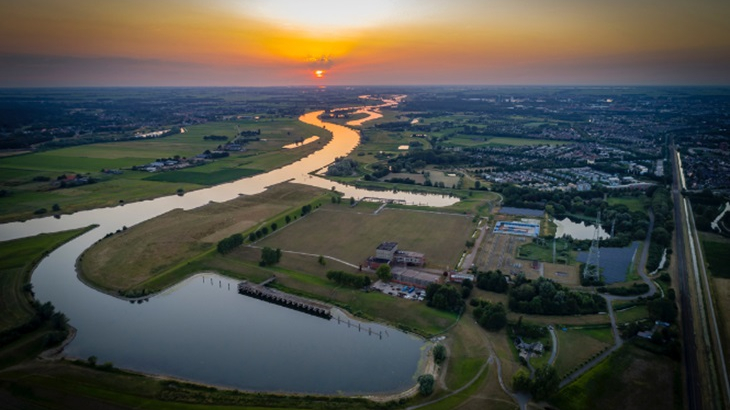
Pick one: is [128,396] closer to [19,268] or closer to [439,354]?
[439,354]

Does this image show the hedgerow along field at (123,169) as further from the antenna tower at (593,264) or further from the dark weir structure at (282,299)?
the antenna tower at (593,264)

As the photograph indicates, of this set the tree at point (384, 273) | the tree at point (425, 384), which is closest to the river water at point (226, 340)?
the tree at point (425, 384)

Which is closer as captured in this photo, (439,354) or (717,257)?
(439,354)

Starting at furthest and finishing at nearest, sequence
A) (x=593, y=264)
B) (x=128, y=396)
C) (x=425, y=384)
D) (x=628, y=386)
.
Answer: (x=593, y=264) → (x=628, y=386) → (x=425, y=384) → (x=128, y=396)

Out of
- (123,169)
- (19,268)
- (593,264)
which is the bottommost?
(19,268)

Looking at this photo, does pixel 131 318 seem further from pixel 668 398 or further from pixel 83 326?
pixel 668 398

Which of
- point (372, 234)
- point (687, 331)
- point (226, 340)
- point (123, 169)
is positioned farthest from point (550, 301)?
point (123, 169)
